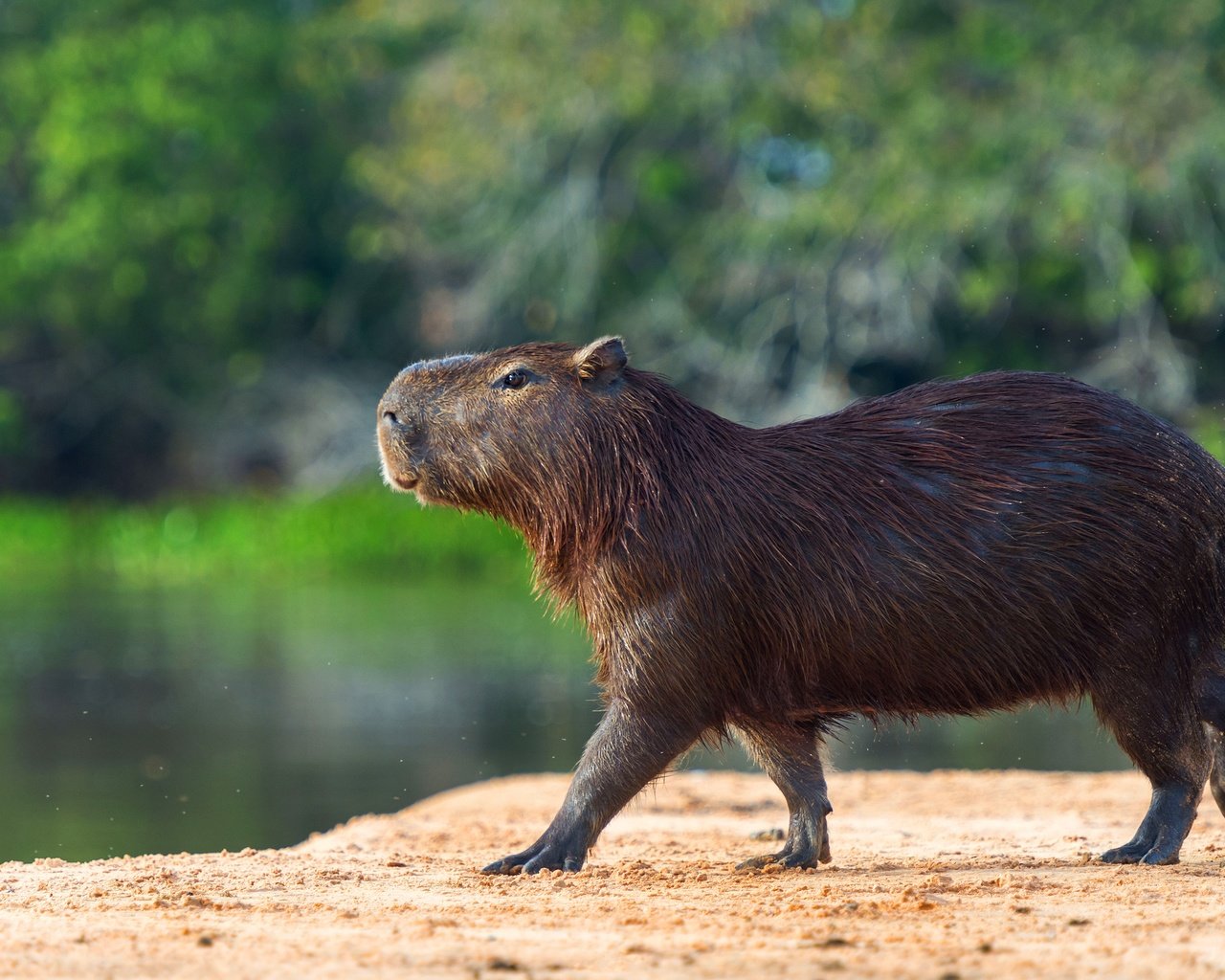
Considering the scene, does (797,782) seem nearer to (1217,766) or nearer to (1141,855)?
(1141,855)

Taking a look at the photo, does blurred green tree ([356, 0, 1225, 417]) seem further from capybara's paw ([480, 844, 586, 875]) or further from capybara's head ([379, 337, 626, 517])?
capybara's paw ([480, 844, 586, 875])

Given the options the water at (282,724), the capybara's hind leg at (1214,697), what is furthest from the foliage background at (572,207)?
the capybara's hind leg at (1214,697)

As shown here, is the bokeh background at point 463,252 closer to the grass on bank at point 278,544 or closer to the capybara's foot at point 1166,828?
the grass on bank at point 278,544

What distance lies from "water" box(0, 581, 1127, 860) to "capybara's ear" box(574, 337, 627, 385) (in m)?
1.53

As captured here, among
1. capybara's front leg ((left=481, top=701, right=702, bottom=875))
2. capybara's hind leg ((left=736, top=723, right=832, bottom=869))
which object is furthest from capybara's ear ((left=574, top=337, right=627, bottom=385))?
capybara's hind leg ((left=736, top=723, right=832, bottom=869))

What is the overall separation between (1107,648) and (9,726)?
22.4 ft

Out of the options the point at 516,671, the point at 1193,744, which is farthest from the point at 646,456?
the point at 516,671

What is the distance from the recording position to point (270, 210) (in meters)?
23.8

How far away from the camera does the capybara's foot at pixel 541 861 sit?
4469 millimetres

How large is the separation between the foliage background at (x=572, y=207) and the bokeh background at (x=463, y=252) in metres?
0.05

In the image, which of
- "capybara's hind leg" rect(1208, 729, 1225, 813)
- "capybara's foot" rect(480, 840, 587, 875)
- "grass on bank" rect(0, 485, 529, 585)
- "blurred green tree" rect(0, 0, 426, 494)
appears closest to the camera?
"capybara's foot" rect(480, 840, 587, 875)

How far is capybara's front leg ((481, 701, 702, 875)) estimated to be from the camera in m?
4.50

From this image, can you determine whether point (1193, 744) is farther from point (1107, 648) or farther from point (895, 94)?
point (895, 94)

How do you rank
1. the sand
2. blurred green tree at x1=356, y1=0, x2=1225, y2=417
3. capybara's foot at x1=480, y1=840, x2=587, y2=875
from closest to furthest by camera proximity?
the sand
capybara's foot at x1=480, y1=840, x2=587, y2=875
blurred green tree at x1=356, y1=0, x2=1225, y2=417
